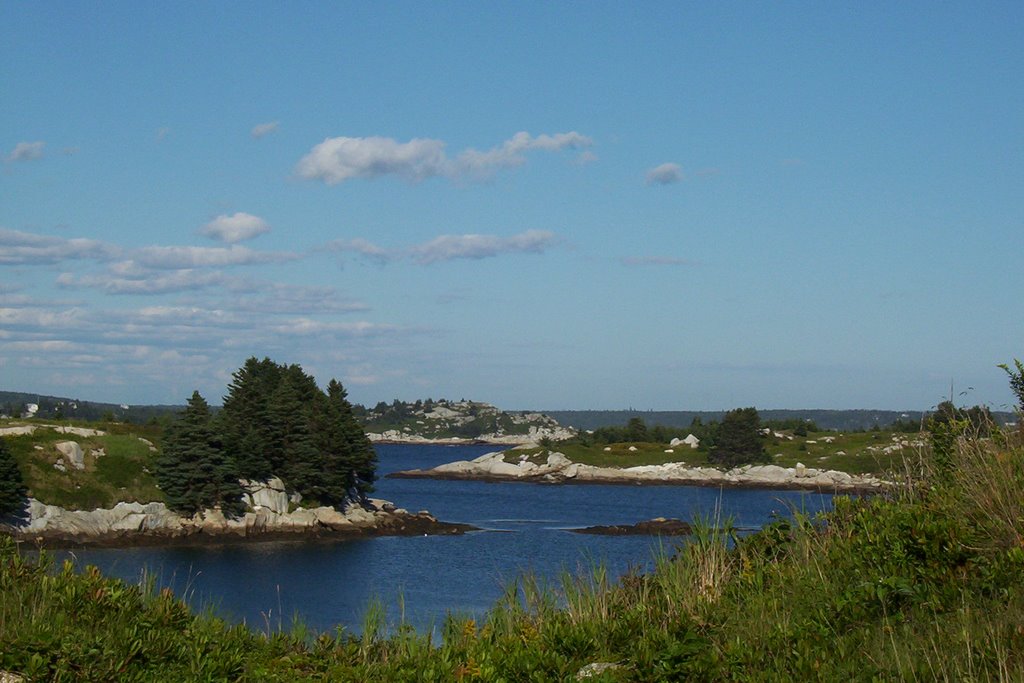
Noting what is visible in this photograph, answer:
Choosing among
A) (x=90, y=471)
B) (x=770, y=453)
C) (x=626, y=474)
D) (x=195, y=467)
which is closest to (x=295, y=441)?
(x=195, y=467)

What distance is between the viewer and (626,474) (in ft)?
390

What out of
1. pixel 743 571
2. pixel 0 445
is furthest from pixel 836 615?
pixel 0 445

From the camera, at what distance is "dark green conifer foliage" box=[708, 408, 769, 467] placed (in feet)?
368

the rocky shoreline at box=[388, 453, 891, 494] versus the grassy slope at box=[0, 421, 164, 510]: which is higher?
the grassy slope at box=[0, 421, 164, 510]

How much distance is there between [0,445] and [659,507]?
54809mm

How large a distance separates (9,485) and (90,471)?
30.8 feet

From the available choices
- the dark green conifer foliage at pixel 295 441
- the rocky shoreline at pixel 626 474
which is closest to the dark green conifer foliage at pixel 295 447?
the dark green conifer foliage at pixel 295 441

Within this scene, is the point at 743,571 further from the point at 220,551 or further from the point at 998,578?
the point at 220,551

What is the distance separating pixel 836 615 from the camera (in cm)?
715

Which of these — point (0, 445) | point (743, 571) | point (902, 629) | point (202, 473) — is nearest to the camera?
point (902, 629)

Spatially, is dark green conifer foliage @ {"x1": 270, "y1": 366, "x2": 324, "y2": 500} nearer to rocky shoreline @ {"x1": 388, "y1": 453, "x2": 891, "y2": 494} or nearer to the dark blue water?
the dark blue water

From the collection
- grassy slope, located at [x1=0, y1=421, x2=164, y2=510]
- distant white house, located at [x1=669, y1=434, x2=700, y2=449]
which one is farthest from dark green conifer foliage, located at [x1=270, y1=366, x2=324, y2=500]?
distant white house, located at [x1=669, y1=434, x2=700, y2=449]

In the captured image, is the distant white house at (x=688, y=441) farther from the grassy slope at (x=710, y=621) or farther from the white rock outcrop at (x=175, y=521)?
the grassy slope at (x=710, y=621)

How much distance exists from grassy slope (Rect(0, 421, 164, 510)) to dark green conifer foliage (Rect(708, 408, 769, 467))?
6968 centimetres
